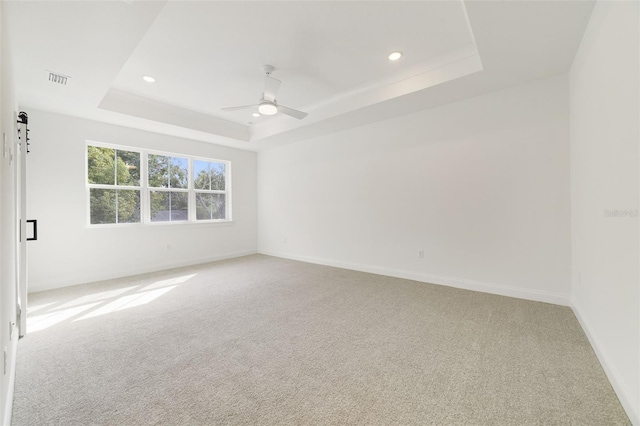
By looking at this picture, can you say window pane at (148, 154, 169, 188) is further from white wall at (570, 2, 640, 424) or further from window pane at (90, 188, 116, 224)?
white wall at (570, 2, 640, 424)

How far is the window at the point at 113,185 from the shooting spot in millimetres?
4387

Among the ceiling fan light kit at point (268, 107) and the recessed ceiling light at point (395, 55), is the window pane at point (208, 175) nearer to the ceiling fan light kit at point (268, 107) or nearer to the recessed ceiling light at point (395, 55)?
the ceiling fan light kit at point (268, 107)

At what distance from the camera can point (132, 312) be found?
2990 millimetres

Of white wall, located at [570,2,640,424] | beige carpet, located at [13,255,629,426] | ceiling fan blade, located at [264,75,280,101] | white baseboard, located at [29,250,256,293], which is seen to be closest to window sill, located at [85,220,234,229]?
white baseboard, located at [29,250,256,293]

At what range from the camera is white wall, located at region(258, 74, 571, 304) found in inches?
124

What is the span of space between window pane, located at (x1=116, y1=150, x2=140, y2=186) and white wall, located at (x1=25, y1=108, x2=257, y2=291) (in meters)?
0.21

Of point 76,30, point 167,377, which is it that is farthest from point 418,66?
point 167,377

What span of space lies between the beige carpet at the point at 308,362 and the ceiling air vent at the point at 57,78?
8.32 ft

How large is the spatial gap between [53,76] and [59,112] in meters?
1.38

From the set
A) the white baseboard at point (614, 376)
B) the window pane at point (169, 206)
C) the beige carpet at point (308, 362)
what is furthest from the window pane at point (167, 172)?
the white baseboard at point (614, 376)

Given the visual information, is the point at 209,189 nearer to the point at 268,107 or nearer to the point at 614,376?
the point at 268,107

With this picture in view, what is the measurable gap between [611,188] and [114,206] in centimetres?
610

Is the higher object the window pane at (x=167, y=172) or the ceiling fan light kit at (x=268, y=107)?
the ceiling fan light kit at (x=268, y=107)

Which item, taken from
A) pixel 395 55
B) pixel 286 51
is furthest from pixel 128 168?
pixel 395 55
